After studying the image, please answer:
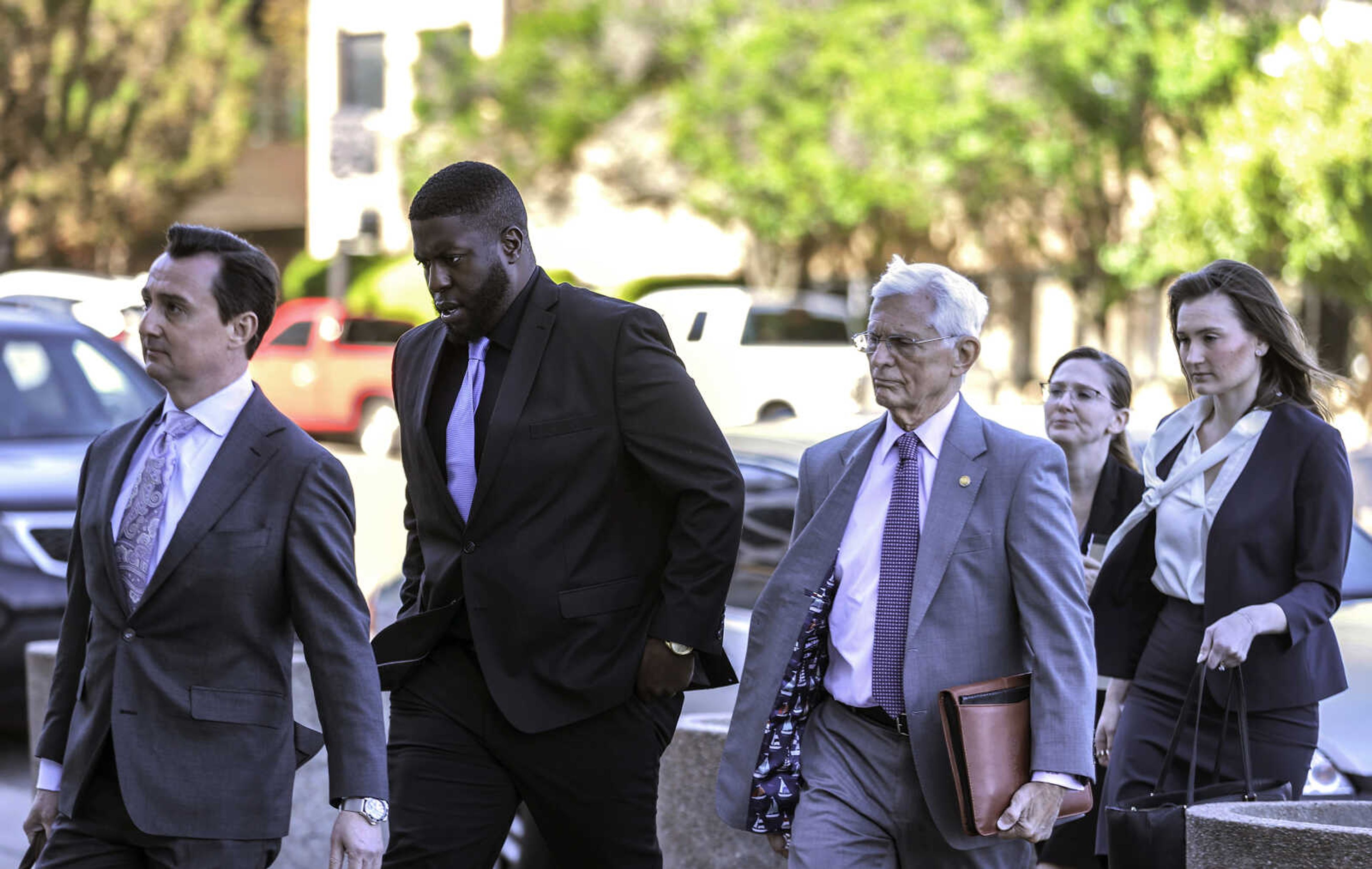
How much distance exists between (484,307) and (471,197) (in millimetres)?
249

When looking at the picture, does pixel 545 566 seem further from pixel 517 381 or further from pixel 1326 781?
pixel 1326 781

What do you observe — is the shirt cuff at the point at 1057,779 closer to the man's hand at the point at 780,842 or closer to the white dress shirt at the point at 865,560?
the white dress shirt at the point at 865,560

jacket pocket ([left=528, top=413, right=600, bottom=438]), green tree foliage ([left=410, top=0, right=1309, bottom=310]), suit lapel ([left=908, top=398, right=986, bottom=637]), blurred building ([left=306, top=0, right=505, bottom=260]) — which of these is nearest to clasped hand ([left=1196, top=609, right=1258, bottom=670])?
suit lapel ([left=908, top=398, right=986, bottom=637])

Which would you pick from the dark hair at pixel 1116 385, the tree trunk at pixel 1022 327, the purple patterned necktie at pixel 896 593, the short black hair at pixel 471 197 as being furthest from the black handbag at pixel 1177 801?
the tree trunk at pixel 1022 327

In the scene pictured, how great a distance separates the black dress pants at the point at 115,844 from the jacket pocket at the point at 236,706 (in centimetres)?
12

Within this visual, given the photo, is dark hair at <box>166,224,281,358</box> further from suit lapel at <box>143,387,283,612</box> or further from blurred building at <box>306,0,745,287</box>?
blurred building at <box>306,0,745,287</box>

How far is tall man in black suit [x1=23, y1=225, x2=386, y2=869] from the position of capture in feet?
11.4

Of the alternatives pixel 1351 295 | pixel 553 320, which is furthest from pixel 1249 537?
pixel 1351 295

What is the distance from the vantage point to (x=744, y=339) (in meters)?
7.63

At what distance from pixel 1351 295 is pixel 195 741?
78.6 ft

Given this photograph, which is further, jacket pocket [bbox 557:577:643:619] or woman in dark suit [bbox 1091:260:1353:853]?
woman in dark suit [bbox 1091:260:1353:853]

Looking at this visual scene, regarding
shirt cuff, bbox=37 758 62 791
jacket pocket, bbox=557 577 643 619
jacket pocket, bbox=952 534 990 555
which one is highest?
jacket pocket, bbox=952 534 990 555

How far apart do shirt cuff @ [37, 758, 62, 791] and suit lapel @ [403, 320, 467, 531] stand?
2.99 feet

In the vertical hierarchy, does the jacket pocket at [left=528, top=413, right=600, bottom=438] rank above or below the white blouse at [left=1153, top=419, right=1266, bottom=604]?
above
